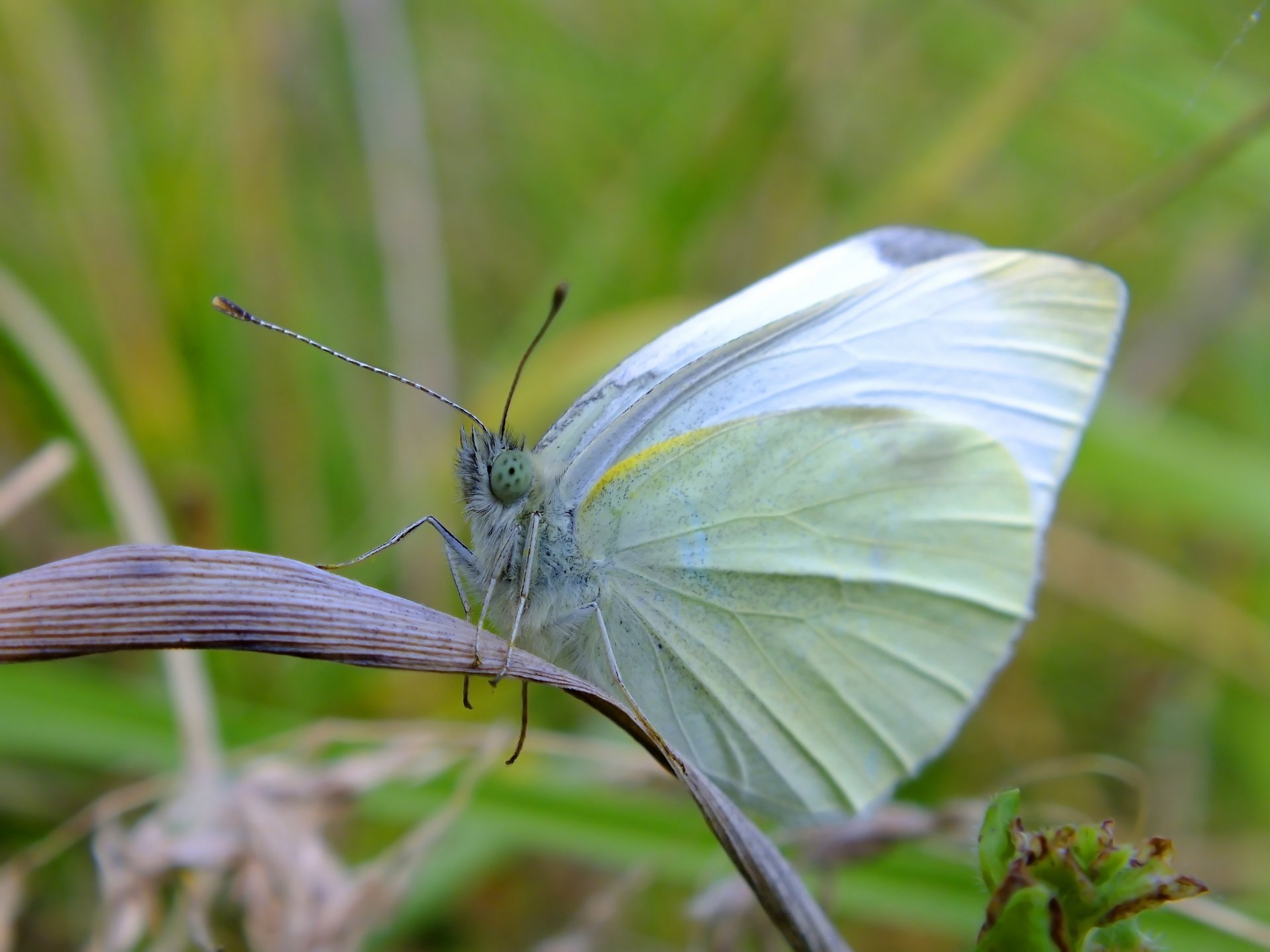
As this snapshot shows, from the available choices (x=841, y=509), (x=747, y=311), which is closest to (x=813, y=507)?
(x=841, y=509)

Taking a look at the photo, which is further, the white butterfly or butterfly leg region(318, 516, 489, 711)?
the white butterfly

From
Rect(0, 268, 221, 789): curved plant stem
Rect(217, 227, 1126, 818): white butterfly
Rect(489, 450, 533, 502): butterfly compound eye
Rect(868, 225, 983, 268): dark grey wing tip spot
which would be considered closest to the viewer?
Rect(489, 450, 533, 502): butterfly compound eye

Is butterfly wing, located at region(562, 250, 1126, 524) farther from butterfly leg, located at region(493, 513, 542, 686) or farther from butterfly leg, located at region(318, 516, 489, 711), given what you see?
butterfly leg, located at region(318, 516, 489, 711)

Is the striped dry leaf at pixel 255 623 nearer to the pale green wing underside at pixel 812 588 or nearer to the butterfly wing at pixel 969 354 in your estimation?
the pale green wing underside at pixel 812 588

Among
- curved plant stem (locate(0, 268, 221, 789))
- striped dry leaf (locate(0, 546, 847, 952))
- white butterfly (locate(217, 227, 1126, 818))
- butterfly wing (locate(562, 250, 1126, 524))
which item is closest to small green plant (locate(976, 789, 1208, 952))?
striped dry leaf (locate(0, 546, 847, 952))

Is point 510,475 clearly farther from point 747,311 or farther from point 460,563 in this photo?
point 747,311

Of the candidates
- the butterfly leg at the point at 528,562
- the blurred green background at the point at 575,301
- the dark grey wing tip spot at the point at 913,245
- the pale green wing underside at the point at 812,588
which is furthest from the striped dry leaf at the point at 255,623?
the dark grey wing tip spot at the point at 913,245

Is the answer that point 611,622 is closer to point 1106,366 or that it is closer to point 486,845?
point 486,845
